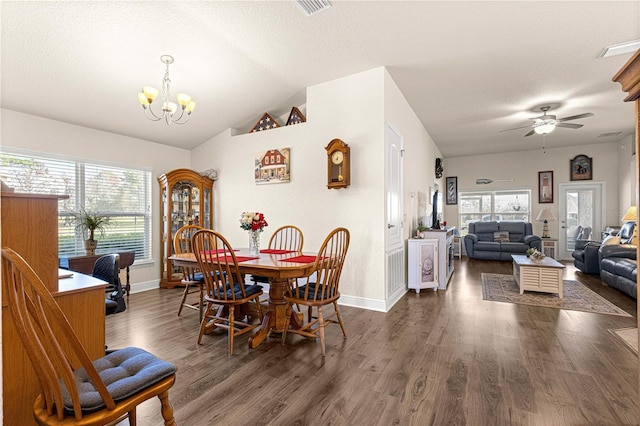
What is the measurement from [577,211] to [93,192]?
10552 millimetres

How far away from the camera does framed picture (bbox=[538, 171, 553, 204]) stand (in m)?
7.95

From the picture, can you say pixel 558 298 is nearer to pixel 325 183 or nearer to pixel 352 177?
pixel 352 177

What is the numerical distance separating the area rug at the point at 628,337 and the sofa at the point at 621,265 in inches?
47.6

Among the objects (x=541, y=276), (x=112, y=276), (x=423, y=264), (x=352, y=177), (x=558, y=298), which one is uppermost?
(x=352, y=177)

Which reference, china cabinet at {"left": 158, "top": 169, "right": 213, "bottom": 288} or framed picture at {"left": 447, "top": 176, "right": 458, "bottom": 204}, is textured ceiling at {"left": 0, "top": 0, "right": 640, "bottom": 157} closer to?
china cabinet at {"left": 158, "top": 169, "right": 213, "bottom": 288}

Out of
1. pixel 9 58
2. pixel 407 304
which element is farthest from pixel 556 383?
pixel 9 58

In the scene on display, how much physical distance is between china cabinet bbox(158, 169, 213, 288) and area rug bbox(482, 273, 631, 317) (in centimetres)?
471

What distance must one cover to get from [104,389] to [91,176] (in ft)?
14.4

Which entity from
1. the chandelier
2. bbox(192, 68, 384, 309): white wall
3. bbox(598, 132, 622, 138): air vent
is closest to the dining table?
bbox(192, 68, 384, 309): white wall

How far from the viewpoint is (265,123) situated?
16.1ft

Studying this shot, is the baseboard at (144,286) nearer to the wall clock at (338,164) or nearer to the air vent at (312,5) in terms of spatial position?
the wall clock at (338,164)

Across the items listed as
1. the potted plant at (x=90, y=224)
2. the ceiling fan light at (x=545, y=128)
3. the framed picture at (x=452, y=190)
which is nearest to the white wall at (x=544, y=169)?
the framed picture at (x=452, y=190)

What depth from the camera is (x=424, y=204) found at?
6250 mm

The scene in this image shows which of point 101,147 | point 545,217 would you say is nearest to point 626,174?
point 545,217
